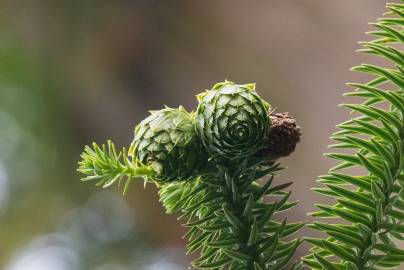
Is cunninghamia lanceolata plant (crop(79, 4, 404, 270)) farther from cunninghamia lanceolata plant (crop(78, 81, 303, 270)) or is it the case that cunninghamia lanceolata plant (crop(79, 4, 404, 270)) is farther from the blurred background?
the blurred background

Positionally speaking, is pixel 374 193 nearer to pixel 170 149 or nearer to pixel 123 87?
pixel 170 149

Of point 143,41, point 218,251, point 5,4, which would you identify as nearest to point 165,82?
point 143,41

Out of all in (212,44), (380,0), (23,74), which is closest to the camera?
(380,0)

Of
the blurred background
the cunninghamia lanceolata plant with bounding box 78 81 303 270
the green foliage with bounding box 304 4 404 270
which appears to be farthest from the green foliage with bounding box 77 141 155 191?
the blurred background

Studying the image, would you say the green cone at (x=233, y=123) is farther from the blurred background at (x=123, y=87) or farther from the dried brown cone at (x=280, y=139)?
the blurred background at (x=123, y=87)

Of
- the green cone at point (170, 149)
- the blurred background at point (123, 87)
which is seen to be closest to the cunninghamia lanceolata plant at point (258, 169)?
the green cone at point (170, 149)

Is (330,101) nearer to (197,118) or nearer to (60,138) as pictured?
(60,138)

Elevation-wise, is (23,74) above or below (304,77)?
above
